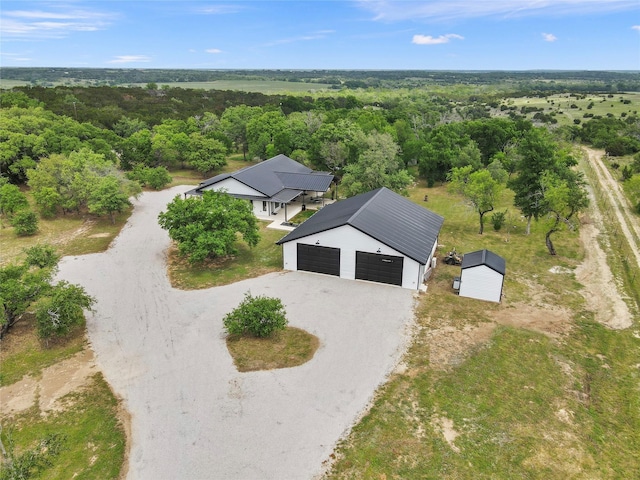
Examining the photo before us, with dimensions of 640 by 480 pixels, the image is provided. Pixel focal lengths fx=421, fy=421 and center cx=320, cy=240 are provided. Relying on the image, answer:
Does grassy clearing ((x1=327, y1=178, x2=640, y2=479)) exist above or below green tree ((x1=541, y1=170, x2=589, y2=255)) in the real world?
below

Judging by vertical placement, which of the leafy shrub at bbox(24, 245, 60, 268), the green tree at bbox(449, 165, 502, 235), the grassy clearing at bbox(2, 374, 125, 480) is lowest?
the grassy clearing at bbox(2, 374, 125, 480)

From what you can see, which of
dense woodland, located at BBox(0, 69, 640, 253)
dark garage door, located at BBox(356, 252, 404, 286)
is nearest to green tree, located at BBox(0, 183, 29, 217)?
dense woodland, located at BBox(0, 69, 640, 253)

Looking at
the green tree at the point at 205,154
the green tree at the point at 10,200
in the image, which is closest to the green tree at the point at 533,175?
the green tree at the point at 205,154

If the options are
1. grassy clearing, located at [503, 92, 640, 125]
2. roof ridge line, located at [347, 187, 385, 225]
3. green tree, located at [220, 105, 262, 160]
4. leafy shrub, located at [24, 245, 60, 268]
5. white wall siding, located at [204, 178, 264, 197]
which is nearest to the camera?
leafy shrub, located at [24, 245, 60, 268]

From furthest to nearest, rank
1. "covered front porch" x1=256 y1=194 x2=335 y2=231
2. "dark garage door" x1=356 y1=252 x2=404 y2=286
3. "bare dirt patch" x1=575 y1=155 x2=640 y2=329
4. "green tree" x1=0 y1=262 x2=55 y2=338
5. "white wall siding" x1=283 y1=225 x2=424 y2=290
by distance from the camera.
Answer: "covered front porch" x1=256 y1=194 x2=335 y2=231, "dark garage door" x1=356 y1=252 x2=404 y2=286, "white wall siding" x1=283 y1=225 x2=424 y2=290, "bare dirt patch" x1=575 y1=155 x2=640 y2=329, "green tree" x1=0 y1=262 x2=55 y2=338

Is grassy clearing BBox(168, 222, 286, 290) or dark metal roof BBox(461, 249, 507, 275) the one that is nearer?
dark metal roof BBox(461, 249, 507, 275)

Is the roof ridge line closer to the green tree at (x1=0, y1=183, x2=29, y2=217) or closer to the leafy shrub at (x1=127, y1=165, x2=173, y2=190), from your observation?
the leafy shrub at (x1=127, y1=165, x2=173, y2=190)

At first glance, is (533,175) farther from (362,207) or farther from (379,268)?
(379,268)
